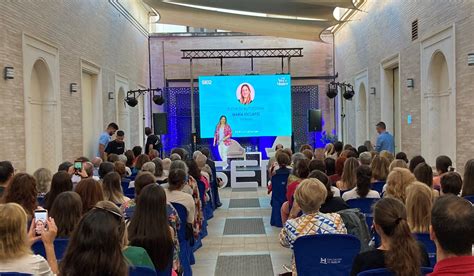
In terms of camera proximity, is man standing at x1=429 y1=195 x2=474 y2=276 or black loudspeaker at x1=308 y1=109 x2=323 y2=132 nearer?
man standing at x1=429 y1=195 x2=474 y2=276

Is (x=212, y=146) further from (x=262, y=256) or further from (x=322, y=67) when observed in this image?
(x=262, y=256)

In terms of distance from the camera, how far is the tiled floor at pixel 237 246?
6.18 m

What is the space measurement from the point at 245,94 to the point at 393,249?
605 inches

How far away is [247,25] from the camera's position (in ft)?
56.9

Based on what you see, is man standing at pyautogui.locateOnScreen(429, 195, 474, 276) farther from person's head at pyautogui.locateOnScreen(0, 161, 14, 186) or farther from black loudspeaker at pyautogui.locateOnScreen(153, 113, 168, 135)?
black loudspeaker at pyautogui.locateOnScreen(153, 113, 168, 135)

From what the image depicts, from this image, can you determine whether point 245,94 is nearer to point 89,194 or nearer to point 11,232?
point 89,194

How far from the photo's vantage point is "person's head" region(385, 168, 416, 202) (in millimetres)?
4578

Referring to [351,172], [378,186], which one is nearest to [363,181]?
[351,172]

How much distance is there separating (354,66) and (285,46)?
4168mm

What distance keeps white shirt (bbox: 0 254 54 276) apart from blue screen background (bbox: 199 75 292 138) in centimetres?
1482

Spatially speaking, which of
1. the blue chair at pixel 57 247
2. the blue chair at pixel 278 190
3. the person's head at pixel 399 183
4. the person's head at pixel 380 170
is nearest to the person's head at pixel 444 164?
Answer: the person's head at pixel 380 170

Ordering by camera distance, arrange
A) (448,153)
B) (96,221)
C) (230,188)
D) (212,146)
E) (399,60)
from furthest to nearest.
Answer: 1. (212,146)
2. (230,188)
3. (399,60)
4. (448,153)
5. (96,221)

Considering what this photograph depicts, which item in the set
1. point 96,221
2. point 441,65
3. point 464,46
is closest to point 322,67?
point 441,65

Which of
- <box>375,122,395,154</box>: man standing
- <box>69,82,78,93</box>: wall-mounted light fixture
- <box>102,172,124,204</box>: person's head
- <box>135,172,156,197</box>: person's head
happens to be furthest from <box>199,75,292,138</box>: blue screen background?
<box>135,172,156,197</box>: person's head
